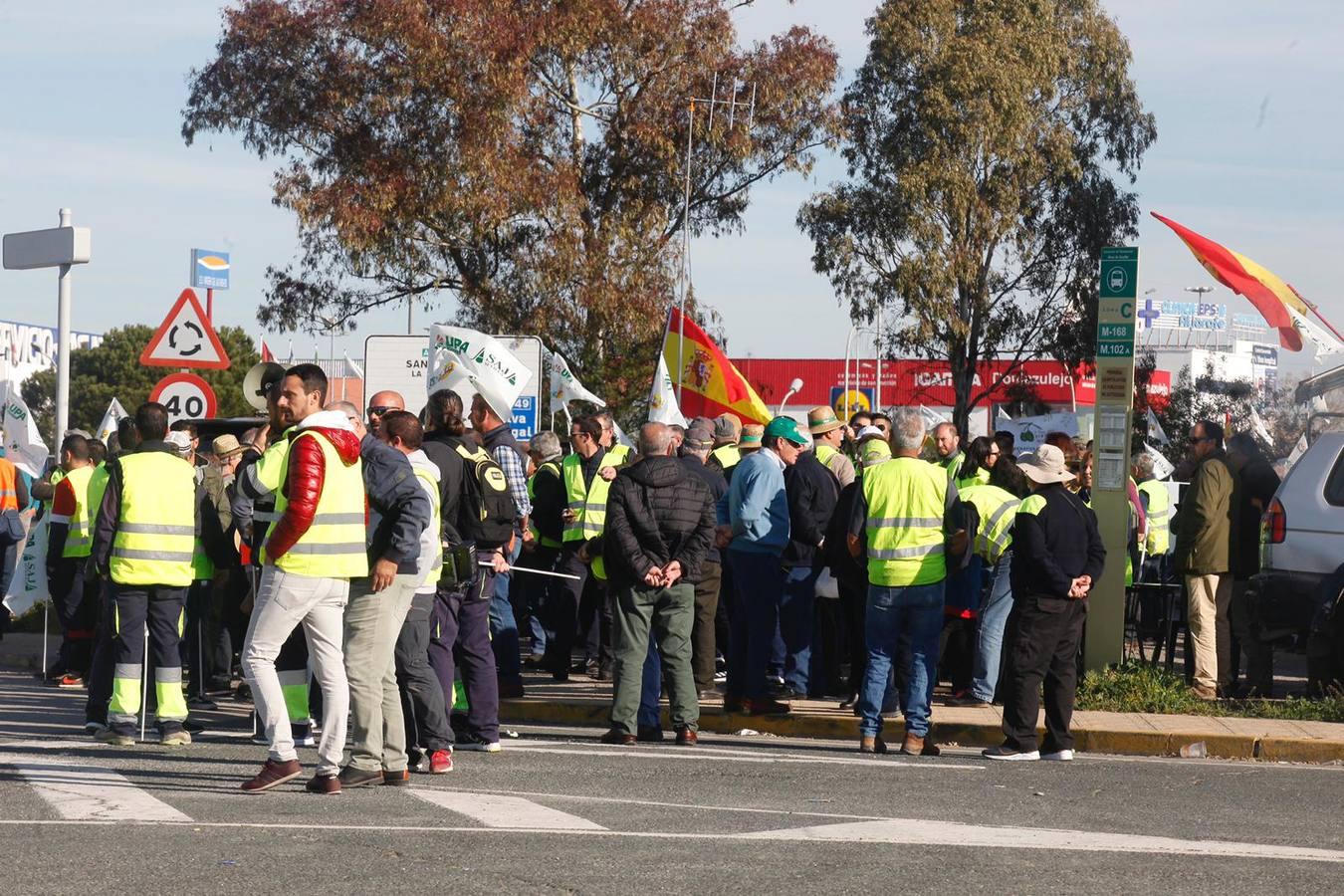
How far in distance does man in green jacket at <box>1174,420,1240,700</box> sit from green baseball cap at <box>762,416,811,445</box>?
288 centimetres

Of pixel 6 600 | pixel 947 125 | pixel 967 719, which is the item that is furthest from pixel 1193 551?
pixel 947 125

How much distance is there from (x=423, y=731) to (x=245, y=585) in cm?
442

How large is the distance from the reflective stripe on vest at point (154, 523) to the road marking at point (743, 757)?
84.3 inches

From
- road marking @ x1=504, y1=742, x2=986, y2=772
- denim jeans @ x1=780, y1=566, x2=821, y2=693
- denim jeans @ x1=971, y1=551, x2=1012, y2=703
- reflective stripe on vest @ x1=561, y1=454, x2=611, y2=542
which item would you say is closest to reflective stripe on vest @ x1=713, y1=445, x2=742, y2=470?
reflective stripe on vest @ x1=561, y1=454, x2=611, y2=542

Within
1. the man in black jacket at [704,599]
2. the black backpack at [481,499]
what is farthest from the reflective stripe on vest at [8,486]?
the black backpack at [481,499]

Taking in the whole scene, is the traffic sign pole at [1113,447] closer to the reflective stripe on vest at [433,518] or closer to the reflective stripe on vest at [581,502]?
the reflective stripe on vest at [581,502]

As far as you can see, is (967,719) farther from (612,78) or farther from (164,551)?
(612,78)

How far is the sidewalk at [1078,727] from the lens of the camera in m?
11.3

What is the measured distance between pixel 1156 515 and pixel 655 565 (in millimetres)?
6753

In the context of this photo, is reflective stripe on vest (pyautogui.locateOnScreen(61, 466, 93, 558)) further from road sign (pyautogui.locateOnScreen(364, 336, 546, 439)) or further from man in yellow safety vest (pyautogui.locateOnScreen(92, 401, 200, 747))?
road sign (pyautogui.locateOnScreen(364, 336, 546, 439))

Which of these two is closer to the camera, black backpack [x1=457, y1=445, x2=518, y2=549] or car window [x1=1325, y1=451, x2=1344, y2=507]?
black backpack [x1=457, y1=445, x2=518, y2=549]

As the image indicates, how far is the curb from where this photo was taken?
11289 mm

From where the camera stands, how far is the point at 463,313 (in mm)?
36062

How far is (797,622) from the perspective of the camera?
13188mm
